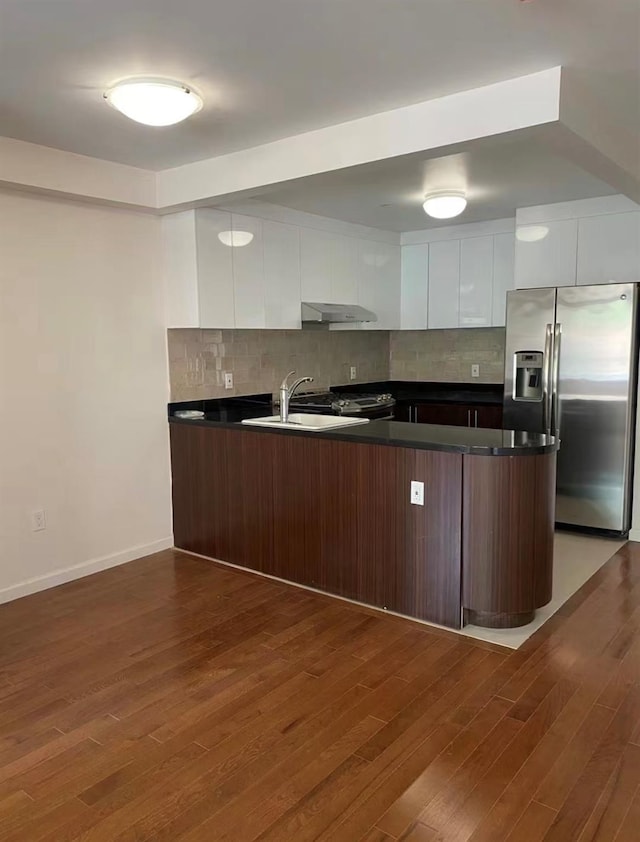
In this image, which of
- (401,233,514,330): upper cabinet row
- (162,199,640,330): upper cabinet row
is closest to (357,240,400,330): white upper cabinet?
(162,199,640,330): upper cabinet row

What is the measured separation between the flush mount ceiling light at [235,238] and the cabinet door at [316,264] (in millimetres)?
569

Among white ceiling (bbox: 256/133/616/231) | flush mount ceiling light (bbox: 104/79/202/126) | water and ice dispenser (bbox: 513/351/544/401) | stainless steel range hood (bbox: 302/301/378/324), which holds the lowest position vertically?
water and ice dispenser (bbox: 513/351/544/401)

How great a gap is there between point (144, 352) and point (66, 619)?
1.72m

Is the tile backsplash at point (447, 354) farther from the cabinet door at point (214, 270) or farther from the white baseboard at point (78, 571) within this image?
the white baseboard at point (78, 571)

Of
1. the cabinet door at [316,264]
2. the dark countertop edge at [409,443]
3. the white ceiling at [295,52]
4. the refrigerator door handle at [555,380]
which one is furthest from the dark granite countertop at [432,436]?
the white ceiling at [295,52]

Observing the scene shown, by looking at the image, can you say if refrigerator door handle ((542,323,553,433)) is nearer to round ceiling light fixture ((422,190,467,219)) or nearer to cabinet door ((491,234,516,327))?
cabinet door ((491,234,516,327))

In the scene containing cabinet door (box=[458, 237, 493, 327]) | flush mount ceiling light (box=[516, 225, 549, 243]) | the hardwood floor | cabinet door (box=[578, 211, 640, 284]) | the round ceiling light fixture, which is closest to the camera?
the hardwood floor

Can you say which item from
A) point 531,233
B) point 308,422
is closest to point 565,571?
point 308,422

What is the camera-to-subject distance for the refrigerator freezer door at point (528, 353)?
4695 mm

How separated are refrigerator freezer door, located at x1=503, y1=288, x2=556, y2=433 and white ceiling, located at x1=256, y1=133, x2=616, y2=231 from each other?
0.70 m

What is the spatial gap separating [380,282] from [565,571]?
299 centimetres

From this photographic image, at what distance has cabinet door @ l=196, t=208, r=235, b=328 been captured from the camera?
4.20 m

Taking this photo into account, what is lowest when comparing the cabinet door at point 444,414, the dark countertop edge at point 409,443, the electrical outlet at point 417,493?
the electrical outlet at point 417,493

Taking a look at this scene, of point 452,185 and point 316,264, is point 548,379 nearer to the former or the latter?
point 452,185
